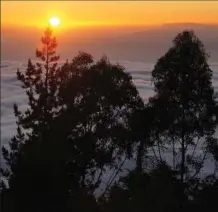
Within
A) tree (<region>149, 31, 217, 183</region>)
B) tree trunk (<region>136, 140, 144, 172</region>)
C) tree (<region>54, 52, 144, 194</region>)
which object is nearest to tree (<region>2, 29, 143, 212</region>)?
tree (<region>54, 52, 144, 194</region>)

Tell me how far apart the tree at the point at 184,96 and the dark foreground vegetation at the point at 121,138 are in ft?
0.05

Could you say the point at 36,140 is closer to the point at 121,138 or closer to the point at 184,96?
the point at 121,138

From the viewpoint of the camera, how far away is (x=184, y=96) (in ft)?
25.3

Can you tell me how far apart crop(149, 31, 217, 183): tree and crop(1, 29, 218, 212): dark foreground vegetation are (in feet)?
0.05

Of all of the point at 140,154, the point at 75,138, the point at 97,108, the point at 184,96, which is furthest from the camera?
the point at 75,138

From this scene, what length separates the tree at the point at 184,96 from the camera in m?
7.47

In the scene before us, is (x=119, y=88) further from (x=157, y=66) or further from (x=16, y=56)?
(x=16, y=56)

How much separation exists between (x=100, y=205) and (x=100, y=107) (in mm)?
1715

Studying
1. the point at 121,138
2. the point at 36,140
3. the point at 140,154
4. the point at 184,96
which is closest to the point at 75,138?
the point at 36,140

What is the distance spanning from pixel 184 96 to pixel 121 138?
1.50 meters

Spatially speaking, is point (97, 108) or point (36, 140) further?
point (36, 140)

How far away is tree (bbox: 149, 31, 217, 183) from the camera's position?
7.47m

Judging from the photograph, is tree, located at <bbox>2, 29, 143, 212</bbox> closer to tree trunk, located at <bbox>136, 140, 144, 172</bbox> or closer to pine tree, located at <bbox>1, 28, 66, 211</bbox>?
pine tree, located at <bbox>1, 28, 66, 211</bbox>

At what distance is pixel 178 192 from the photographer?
7.79 meters
